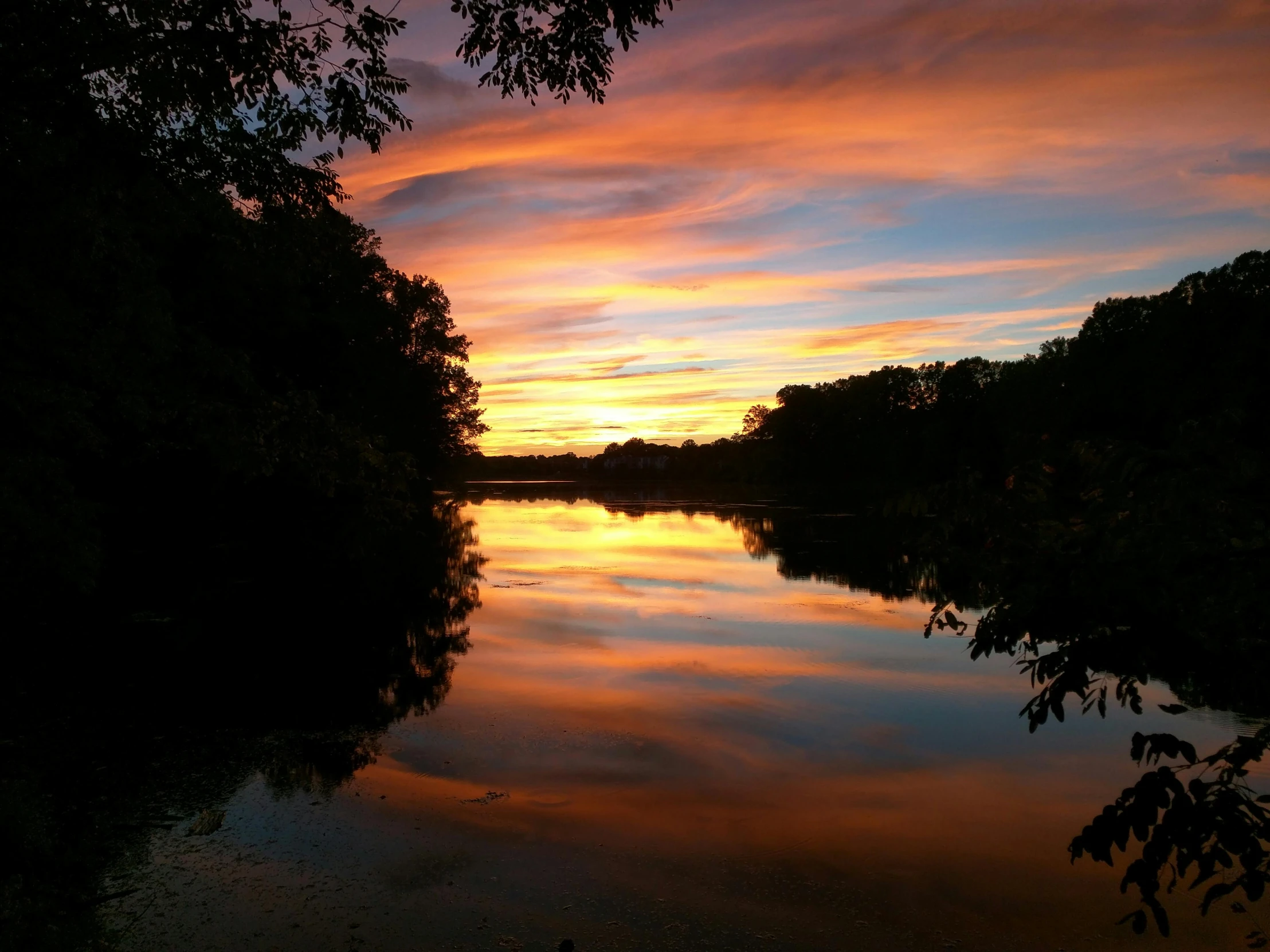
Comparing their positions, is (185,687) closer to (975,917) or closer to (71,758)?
(71,758)

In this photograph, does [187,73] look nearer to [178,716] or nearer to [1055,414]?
[178,716]

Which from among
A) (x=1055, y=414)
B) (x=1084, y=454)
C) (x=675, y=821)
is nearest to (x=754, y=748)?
(x=675, y=821)

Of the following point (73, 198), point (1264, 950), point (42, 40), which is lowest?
point (1264, 950)

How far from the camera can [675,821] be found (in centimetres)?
783

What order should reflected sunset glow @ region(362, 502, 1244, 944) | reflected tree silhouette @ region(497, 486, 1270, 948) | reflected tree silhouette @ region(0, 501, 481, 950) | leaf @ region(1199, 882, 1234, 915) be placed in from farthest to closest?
reflected sunset glow @ region(362, 502, 1244, 944), reflected tree silhouette @ region(0, 501, 481, 950), reflected tree silhouette @ region(497, 486, 1270, 948), leaf @ region(1199, 882, 1234, 915)

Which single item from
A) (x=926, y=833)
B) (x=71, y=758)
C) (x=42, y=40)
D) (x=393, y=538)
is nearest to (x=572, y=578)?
(x=393, y=538)

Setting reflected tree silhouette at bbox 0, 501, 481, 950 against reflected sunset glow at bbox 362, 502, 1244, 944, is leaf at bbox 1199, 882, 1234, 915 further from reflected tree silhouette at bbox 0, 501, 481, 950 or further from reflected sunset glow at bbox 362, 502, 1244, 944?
reflected tree silhouette at bbox 0, 501, 481, 950

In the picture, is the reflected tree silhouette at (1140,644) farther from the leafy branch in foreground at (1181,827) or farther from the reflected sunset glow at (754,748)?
the reflected sunset glow at (754,748)

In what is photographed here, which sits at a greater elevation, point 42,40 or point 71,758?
point 42,40

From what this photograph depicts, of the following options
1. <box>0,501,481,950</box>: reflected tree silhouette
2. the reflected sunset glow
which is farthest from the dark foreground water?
<box>0,501,481,950</box>: reflected tree silhouette

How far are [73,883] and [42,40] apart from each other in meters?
6.25

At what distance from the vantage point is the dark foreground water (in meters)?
5.97

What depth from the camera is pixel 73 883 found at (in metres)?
6.32

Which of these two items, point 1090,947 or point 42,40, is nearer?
point 1090,947
